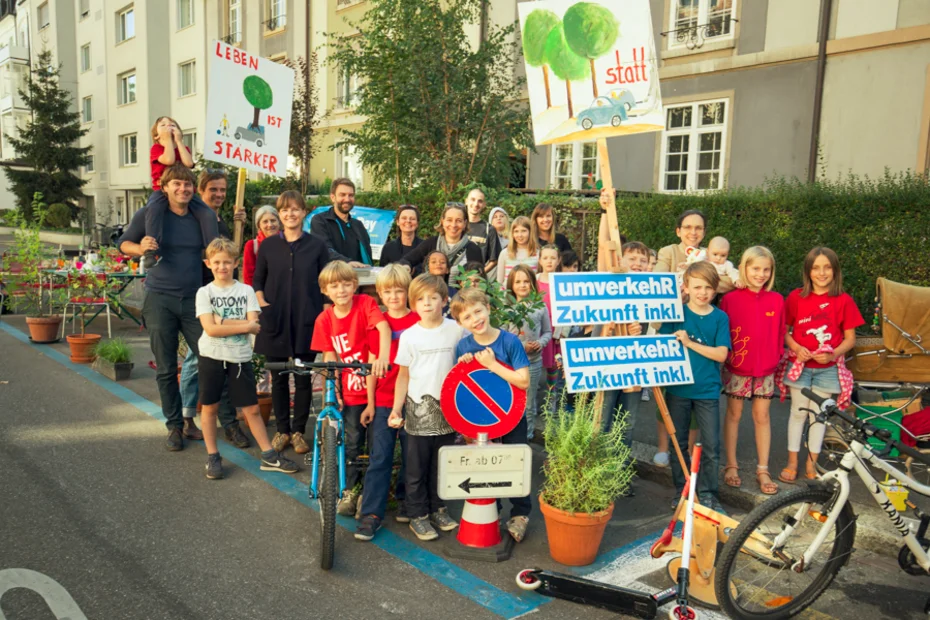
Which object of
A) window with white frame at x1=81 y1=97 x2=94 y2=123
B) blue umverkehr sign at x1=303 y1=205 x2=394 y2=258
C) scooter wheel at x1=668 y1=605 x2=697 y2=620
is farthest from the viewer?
window with white frame at x1=81 y1=97 x2=94 y2=123

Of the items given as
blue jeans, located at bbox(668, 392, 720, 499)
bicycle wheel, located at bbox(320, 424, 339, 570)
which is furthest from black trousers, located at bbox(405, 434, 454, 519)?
blue jeans, located at bbox(668, 392, 720, 499)

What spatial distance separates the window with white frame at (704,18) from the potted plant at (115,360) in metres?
12.6

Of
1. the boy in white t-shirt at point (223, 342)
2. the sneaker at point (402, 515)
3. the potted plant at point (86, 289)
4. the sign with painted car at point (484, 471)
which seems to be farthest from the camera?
the potted plant at point (86, 289)

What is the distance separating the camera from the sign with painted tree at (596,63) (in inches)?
185

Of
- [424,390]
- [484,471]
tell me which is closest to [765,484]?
[484,471]

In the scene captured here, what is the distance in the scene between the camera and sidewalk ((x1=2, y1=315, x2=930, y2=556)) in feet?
14.2

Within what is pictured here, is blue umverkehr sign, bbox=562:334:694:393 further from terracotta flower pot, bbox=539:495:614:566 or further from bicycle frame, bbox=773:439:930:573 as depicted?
bicycle frame, bbox=773:439:930:573

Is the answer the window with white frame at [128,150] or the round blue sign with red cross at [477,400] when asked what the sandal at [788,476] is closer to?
the round blue sign with red cross at [477,400]

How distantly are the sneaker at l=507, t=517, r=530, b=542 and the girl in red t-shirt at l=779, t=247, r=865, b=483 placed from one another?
202 cm

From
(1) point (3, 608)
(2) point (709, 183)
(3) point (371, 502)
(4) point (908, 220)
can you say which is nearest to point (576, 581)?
(3) point (371, 502)

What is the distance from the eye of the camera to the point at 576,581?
3.46 meters

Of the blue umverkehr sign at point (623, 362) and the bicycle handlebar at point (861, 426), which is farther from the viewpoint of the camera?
the blue umverkehr sign at point (623, 362)

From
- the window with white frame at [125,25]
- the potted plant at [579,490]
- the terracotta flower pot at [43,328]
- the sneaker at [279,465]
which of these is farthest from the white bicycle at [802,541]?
the window with white frame at [125,25]

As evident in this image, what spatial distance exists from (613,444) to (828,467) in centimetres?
197
